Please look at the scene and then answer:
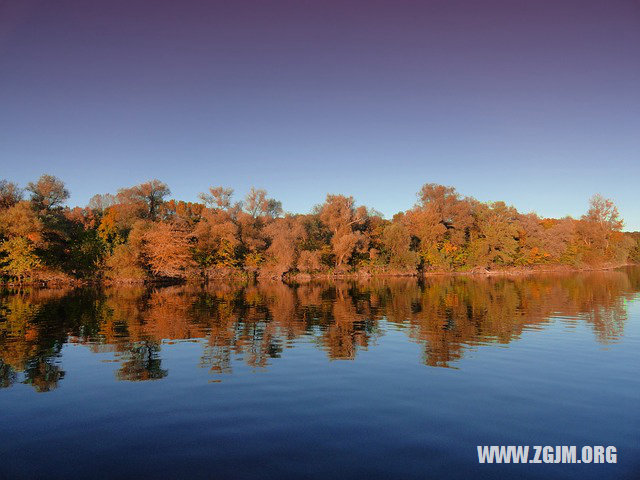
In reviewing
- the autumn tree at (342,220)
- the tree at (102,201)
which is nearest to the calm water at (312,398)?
the autumn tree at (342,220)

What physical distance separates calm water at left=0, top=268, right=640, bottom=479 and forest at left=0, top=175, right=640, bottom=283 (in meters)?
40.3

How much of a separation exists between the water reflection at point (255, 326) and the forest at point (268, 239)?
25.4 meters

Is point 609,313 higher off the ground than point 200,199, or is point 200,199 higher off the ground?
point 200,199

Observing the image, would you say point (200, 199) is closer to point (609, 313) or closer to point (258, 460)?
point (609, 313)

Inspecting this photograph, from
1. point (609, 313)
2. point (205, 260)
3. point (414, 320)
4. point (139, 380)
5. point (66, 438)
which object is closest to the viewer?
point (66, 438)

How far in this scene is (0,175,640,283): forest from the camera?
56.2m

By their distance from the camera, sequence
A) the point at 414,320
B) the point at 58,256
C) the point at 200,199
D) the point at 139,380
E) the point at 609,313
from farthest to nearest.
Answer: the point at 200,199
the point at 58,256
the point at 609,313
the point at 414,320
the point at 139,380

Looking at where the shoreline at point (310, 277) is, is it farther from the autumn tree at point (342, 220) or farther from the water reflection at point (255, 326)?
the water reflection at point (255, 326)

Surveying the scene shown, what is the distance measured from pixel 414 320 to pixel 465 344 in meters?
6.51

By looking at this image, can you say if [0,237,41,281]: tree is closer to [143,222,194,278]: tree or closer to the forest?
the forest

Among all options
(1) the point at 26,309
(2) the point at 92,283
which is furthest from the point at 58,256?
(1) the point at 26,309

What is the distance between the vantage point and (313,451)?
25.4ft

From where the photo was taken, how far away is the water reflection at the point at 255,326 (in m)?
14.6

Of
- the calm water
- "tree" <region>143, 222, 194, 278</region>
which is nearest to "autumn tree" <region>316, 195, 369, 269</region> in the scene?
"tree" <region>143, 222, 194, 278</region>
